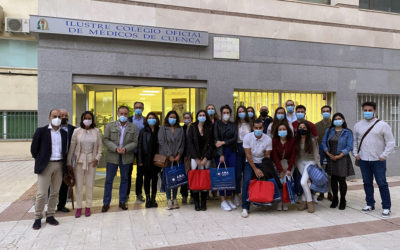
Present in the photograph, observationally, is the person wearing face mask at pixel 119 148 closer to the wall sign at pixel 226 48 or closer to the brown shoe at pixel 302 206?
the wall sign at pixel 226 48

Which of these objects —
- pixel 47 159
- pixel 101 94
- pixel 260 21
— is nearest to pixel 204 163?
pixel 47 159

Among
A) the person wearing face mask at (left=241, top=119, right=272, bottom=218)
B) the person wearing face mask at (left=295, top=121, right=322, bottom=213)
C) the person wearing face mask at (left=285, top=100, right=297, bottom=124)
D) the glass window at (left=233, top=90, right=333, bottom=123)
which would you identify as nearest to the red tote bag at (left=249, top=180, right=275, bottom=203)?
the person wearing face mask at (left=241, top=119, right=272, bottom=218)

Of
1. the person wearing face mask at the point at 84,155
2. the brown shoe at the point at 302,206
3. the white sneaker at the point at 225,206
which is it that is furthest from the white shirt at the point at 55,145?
the brown shoe at the point at 302,206

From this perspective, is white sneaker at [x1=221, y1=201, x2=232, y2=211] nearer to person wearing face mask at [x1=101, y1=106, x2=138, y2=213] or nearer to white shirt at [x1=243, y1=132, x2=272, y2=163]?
white shirt at [x1=243, y1=132, x2=272, y2=163]

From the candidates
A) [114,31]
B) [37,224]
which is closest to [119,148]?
[37,224]

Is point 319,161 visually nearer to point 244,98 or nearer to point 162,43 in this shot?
point 244,98

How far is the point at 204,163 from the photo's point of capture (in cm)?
562

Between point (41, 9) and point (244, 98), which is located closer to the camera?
point (41, 9)

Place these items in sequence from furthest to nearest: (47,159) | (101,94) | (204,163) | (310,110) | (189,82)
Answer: (101,94) < (310,110) < (189,82) < (204,163) < (47,159)

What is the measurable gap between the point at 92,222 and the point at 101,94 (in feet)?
18.1

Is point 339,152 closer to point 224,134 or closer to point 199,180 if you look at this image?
point 224,134

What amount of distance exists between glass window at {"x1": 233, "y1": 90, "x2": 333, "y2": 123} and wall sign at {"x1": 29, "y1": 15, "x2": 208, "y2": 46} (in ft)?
6.22

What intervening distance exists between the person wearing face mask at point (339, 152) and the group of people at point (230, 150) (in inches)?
0.7

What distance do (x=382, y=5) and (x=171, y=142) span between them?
869cm
